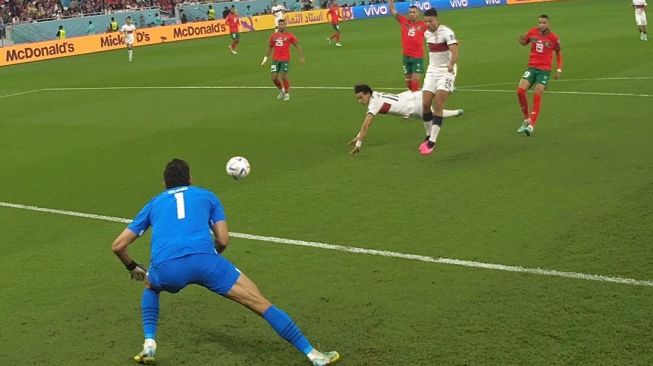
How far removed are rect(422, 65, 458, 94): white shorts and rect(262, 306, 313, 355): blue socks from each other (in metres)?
9.38

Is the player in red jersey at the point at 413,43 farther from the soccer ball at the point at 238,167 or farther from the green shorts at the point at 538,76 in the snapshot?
the soccer ball at the point at 238,167

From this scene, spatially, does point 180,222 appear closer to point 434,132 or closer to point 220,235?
point 220,235

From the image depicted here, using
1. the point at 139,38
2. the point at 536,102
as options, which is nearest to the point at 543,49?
the point at 536,102

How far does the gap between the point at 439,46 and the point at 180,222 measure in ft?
32.1

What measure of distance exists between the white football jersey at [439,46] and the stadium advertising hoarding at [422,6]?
44512 mm

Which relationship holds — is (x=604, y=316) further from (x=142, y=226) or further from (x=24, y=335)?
(x=24, y=335)

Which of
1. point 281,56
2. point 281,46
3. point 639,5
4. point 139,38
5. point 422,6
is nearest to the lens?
point 281,56

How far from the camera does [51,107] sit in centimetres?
2548

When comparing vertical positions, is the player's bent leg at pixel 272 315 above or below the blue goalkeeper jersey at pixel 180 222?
below

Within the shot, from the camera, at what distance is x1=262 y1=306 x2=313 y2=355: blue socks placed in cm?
726

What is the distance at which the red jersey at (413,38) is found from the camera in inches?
863

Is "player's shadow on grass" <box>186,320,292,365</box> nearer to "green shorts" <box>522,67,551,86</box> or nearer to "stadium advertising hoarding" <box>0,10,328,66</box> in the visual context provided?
"green shorts" <box>522,67,551,86</box>

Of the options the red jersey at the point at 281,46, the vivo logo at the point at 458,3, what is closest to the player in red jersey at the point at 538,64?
the red jersey at the point at 281,46

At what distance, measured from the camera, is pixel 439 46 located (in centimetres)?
1605
